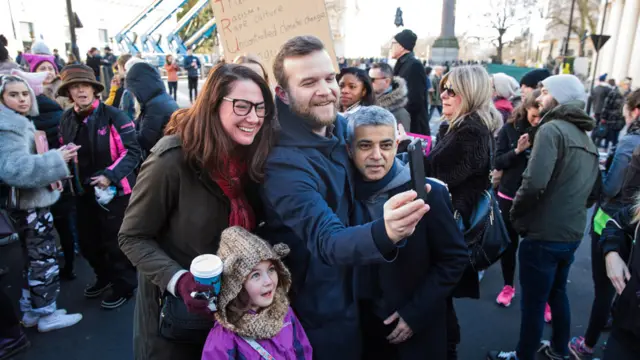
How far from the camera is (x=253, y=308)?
1.77 m

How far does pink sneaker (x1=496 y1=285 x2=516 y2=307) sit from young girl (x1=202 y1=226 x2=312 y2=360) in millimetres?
2811

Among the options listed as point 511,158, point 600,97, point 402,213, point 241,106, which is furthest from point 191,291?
point 600,97

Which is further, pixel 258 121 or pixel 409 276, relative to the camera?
pixel 409 276

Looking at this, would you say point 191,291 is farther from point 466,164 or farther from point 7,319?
point 7,319

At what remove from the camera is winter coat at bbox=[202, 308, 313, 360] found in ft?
5.44

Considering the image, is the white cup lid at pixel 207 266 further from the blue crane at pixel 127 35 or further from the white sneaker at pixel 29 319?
the blue crane at pixel 127 35

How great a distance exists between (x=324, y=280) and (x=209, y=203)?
0.56m

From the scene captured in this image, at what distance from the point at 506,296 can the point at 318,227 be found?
3.22 meters

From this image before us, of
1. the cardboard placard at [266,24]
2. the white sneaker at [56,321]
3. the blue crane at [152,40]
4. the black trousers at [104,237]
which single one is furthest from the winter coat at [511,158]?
the blue crane at [152,40]

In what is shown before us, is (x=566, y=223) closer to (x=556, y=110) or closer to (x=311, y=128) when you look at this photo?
(x=556, y=110)

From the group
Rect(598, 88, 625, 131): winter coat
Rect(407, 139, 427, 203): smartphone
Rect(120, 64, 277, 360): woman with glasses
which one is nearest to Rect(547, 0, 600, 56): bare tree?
Rect(598, 88, 625, 131): winter coat

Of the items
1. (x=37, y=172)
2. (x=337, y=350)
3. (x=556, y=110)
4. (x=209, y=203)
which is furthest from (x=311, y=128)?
(x=37, y=172)

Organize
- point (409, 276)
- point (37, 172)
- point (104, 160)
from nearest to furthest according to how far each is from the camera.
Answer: point (409, 276), point (37, 172), point (104, 160)

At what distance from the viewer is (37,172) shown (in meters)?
3.17
